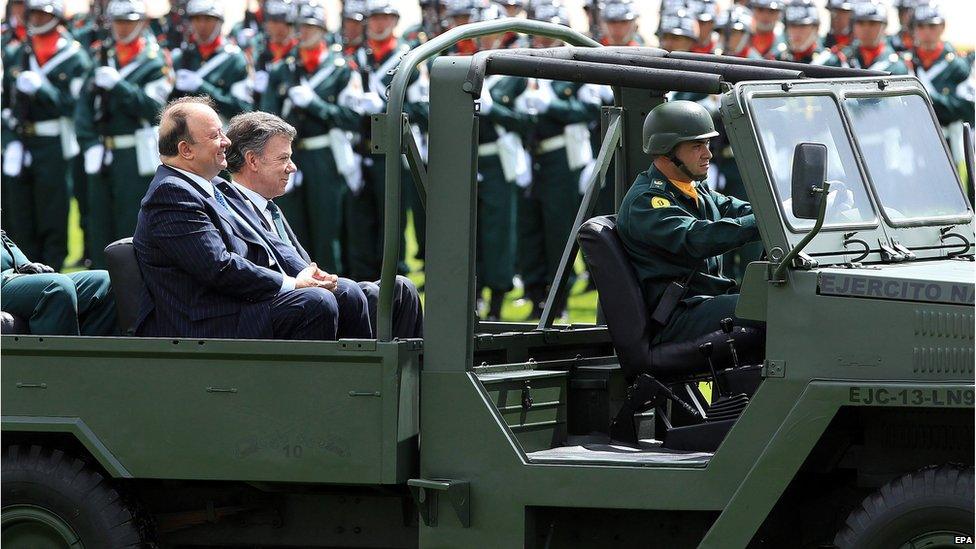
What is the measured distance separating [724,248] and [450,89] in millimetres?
1139

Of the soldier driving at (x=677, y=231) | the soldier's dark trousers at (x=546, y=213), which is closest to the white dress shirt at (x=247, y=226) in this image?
the soldier driving at (x=677, y=231)

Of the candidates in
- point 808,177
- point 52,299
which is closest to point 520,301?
point 52,299

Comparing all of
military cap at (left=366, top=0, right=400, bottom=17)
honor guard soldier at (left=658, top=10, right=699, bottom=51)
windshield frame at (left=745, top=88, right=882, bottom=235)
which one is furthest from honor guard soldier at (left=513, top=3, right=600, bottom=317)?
windshield frame at (left=745, top=88, right=882, bottom=235)

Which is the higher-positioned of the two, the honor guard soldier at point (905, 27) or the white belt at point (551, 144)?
the honor guard soldier at point (905, 27)

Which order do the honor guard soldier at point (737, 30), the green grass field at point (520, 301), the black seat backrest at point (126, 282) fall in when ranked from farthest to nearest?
the honor guard soldier at point (737, 30) → the green grass field at point (520, 301) → the black seat backrest at point (126, 282)

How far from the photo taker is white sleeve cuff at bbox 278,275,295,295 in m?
7.67

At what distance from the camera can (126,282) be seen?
789 cm

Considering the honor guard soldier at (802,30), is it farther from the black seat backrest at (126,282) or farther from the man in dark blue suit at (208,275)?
the black seat backrest at (126,282)

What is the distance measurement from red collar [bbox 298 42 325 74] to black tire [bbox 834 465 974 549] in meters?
12.7

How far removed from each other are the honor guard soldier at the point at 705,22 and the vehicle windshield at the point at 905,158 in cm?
1066

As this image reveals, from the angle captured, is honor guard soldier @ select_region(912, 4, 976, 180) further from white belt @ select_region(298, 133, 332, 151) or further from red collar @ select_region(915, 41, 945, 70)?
white belt @ select_region(298, 133, 332, 151)

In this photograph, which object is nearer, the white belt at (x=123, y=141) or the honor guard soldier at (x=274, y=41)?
the white belt at (x=123, y=141)

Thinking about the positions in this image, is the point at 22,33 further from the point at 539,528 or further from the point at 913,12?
the point at 539,528

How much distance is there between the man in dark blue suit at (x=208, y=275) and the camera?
760 cm
